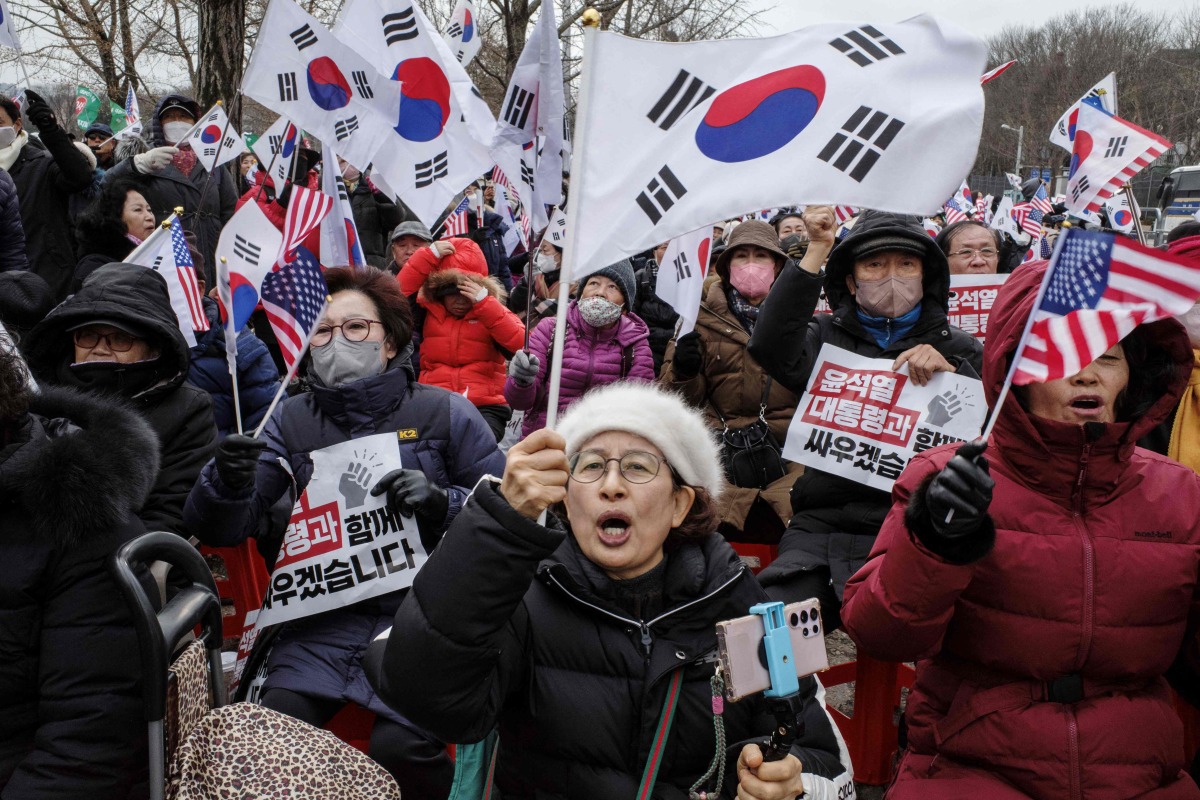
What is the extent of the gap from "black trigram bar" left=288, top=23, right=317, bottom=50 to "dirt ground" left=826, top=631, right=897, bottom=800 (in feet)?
12.8

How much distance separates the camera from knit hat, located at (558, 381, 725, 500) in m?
2.45

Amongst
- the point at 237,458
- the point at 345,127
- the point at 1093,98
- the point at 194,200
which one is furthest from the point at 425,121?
the point at 1093,98

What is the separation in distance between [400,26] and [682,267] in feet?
6.37

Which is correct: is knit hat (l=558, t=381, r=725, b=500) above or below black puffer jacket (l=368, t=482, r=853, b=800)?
above

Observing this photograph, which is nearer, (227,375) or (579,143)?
(579,143)

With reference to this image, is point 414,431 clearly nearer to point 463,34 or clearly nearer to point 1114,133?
point 1114,133

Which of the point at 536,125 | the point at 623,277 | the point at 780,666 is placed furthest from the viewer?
the point at 623,277

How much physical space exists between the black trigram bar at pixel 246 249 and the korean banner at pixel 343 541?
0.90m

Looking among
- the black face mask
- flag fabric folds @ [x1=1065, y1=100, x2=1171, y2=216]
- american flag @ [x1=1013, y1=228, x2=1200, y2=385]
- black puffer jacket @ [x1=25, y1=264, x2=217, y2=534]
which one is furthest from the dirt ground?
the black face mask

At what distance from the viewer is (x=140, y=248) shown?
430 cm

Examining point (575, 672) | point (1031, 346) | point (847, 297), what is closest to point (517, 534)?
point (575, 672)

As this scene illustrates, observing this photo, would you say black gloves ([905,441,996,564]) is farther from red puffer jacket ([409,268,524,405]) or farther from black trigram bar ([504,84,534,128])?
red puffer jacket ([409,268,524,405])

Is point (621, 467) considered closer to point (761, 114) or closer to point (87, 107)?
point (761, 114)

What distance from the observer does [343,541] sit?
324cm
